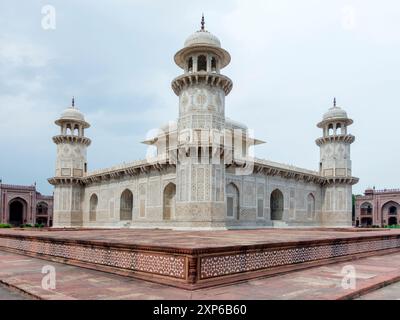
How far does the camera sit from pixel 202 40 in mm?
17891

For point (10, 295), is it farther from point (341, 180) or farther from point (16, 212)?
point (16, 212)

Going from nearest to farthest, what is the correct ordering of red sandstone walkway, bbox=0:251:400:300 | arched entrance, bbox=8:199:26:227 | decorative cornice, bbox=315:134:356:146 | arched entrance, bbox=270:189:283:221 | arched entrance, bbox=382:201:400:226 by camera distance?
red sandstone walkway, bbox=0:251:400:300 < arched entrance, bbox=270:189:283:221 < decorative cornice, bbox=315:134:356:146 < arched entrance, bbox=8:199:26:227 < arched entrance, bbox=382:201:400:226

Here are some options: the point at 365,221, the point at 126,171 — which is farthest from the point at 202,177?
the point at 365,221

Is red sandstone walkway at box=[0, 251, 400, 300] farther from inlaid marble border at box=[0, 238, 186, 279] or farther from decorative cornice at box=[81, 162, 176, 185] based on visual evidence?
decorative cornice at box=[81, 162, 176, 185]

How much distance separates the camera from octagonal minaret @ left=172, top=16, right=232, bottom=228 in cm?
1630

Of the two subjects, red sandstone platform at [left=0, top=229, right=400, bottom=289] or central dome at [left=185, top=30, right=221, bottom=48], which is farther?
central dome at [left=185, top=30, right=221, bottom=48]

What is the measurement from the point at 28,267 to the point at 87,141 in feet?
72.0

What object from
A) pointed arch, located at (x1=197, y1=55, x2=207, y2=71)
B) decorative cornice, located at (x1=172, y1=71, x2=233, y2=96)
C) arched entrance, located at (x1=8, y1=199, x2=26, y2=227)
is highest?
pointed arch, located at (x1=197, y1=55, x2=207, y2=71)

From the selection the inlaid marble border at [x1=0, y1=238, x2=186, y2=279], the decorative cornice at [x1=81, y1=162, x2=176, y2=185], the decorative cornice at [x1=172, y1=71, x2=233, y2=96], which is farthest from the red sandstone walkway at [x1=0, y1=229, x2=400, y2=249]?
the decorative cornice at [x1=81, y1=162, x2=176, y2=185]

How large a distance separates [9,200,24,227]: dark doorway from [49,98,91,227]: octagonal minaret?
677 inches

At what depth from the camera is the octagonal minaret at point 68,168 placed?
2628 cm

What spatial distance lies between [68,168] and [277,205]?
1501cm
